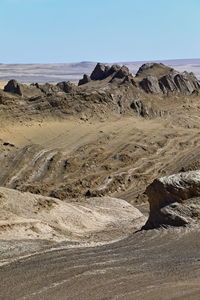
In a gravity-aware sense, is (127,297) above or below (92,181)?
above

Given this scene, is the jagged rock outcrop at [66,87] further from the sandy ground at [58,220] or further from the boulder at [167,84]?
the sandy ground at [58,220]

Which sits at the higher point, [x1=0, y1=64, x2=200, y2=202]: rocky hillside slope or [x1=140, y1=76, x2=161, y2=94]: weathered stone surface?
[x1=140, y1=76, x2=161, y2=94]: weathered stone surface

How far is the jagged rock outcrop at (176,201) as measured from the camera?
47.6ft

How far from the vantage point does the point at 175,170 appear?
33.1m

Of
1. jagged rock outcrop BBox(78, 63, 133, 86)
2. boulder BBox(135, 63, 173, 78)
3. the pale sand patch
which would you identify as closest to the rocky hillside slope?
jagged rock outcrop BBox(78, 63, 133, 86)

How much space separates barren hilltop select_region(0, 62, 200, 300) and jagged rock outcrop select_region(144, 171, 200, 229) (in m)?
0.03

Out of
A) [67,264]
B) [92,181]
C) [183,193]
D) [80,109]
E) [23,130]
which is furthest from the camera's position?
[80,109]

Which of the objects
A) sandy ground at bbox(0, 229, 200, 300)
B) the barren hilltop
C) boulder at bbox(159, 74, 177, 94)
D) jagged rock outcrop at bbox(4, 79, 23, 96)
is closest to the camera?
sandy ground at bbox(0, 229, 200, 300)

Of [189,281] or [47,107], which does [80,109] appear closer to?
[47,107]

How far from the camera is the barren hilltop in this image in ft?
37.9

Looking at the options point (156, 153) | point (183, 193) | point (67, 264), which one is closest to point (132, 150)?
point (156, 153)

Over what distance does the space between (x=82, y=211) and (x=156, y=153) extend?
13.0 m

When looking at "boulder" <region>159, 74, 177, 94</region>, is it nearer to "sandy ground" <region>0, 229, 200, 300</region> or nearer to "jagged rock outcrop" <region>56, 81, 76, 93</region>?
"jagged rock outcrop" <region>56, 81, 76, 93</region>

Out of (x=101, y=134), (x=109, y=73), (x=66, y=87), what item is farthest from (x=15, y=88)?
(x=101, y=134)
